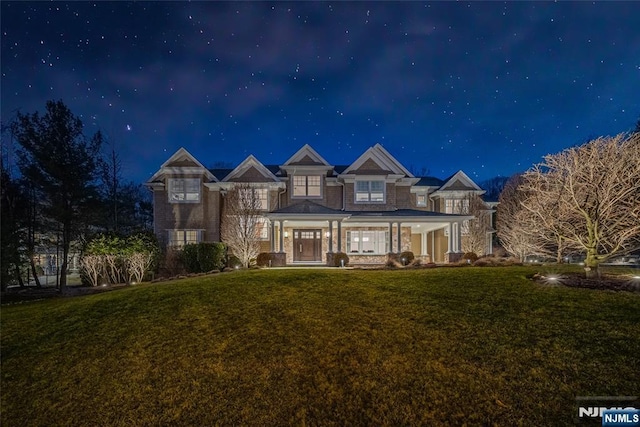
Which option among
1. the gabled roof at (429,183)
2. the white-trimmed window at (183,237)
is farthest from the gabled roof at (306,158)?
the gabled roof at (429,183)

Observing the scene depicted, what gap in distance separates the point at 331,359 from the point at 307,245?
54.6 ft

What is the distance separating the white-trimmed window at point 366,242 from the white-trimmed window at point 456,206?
5.96 metres

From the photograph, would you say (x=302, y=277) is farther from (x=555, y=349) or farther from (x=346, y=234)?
(x=346, y=234)

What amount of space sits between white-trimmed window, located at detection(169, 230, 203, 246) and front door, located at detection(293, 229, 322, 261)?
690 cm

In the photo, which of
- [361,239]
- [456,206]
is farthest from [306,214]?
[456,206]

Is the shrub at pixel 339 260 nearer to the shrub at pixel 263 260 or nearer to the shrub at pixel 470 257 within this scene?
the shrub at pixel 263 260

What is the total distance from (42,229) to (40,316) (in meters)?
10.8

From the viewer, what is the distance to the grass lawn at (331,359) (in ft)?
14.6

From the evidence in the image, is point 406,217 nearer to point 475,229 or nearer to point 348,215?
point 348,215

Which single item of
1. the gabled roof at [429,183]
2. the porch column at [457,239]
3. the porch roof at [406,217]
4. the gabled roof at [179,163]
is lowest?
the porch column at [457,239]

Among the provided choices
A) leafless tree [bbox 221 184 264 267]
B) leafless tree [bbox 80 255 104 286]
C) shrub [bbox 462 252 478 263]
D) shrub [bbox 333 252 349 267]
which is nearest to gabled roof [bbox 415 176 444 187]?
shrub [bbox 462 252 478 263]

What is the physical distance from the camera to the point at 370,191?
2233cm

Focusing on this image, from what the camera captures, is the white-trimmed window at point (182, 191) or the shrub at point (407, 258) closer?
the shrub at point (407, 258)

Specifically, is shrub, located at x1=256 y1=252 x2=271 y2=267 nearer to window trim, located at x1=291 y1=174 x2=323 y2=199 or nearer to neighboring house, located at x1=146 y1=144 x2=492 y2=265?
neighboring house, located at x1=146 y1=144 x2=492 y2=265
